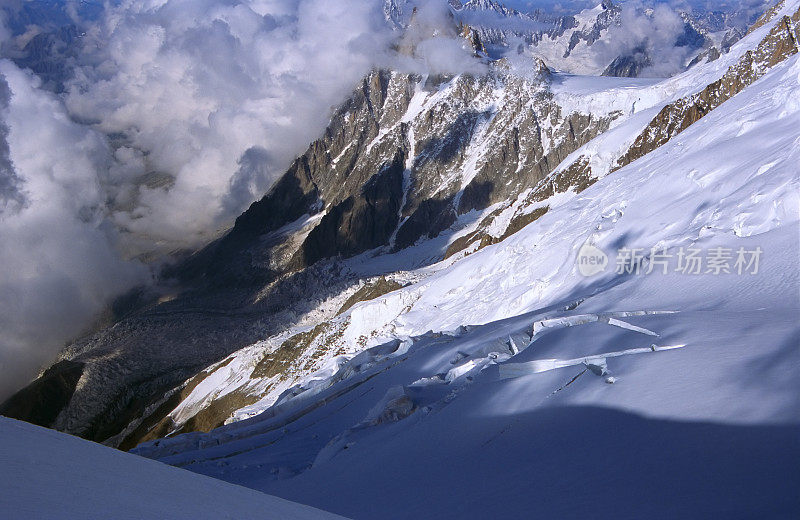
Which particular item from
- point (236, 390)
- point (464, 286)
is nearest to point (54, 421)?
point (236, 390)

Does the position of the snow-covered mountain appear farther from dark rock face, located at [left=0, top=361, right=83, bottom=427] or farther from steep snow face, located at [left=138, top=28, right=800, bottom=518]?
dark rock face, located at [left=0, top=361, right=83, bottom=427]

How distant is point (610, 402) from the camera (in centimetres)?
885

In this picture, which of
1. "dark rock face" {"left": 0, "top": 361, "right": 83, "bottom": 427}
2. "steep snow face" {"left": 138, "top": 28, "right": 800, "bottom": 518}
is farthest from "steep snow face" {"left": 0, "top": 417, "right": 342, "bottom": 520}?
"dark rock face" {"left": 0, "top": 361, "right": 83, "bottom": 427}

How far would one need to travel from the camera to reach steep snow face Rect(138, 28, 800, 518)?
640 cm

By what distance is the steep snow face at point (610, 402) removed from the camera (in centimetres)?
640

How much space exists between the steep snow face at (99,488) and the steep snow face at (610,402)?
3.41 meters

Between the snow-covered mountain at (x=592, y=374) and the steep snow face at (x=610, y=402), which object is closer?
the steep snow face at (x=610, y=402)

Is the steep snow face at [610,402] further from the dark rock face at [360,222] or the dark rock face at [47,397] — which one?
the dark rock face at [360,222]

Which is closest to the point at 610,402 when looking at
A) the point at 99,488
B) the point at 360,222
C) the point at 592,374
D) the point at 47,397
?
the point at 592,374

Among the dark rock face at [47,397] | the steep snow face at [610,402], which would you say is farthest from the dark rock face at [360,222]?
the steep snow face at [610,402]

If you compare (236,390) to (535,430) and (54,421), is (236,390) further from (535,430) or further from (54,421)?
(535,430)

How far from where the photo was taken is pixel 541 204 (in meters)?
97.8

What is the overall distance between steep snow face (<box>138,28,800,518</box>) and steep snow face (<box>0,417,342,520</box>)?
11.2ft

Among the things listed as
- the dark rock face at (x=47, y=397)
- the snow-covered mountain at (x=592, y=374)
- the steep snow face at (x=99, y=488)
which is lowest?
the snow-covered mountain at (x=592, y=374)
